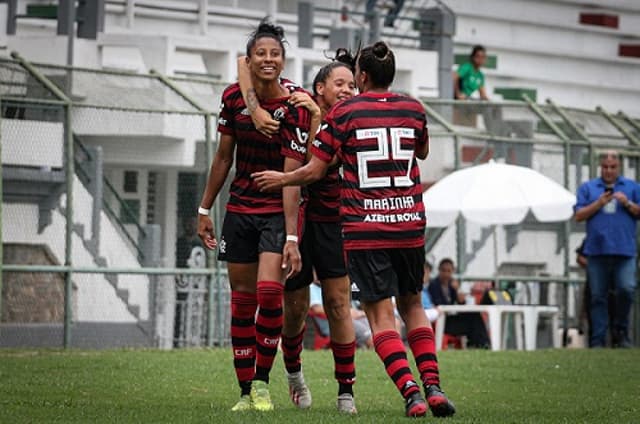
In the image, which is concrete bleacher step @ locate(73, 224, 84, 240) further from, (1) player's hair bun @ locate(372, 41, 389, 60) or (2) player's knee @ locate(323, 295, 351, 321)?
(1) player's hair bun @ locate(372, 41, 389, 60)

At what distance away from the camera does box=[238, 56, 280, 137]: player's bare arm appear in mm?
9117

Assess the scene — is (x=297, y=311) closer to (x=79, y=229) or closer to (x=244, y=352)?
(x=244, y=352)

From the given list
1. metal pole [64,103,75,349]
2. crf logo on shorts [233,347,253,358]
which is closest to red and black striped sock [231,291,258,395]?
crf logo on shorts [233,347,253,358]

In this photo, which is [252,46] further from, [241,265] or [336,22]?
[336,22]

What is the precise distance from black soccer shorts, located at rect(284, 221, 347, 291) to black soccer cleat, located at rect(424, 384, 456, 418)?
4.51 ft

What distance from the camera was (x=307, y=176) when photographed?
346 inches

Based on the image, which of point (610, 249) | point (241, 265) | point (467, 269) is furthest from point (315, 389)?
point (467, 269)

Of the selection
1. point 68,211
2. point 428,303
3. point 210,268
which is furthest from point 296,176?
point 428,303

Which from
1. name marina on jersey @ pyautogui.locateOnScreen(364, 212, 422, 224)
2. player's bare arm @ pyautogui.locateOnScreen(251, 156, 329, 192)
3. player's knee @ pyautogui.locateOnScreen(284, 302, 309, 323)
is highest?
player's bare arm @ pyautogui.locateOnScreen(251, 156, 329, 192)

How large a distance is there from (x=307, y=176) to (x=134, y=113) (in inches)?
376

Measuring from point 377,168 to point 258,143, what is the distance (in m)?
0.97

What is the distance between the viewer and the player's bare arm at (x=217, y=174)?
9.42m

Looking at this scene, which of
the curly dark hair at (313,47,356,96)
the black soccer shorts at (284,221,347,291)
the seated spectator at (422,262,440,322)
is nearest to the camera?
the black soccer shorts at (284,221,347,291)

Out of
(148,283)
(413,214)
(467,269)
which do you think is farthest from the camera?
(467,269)
